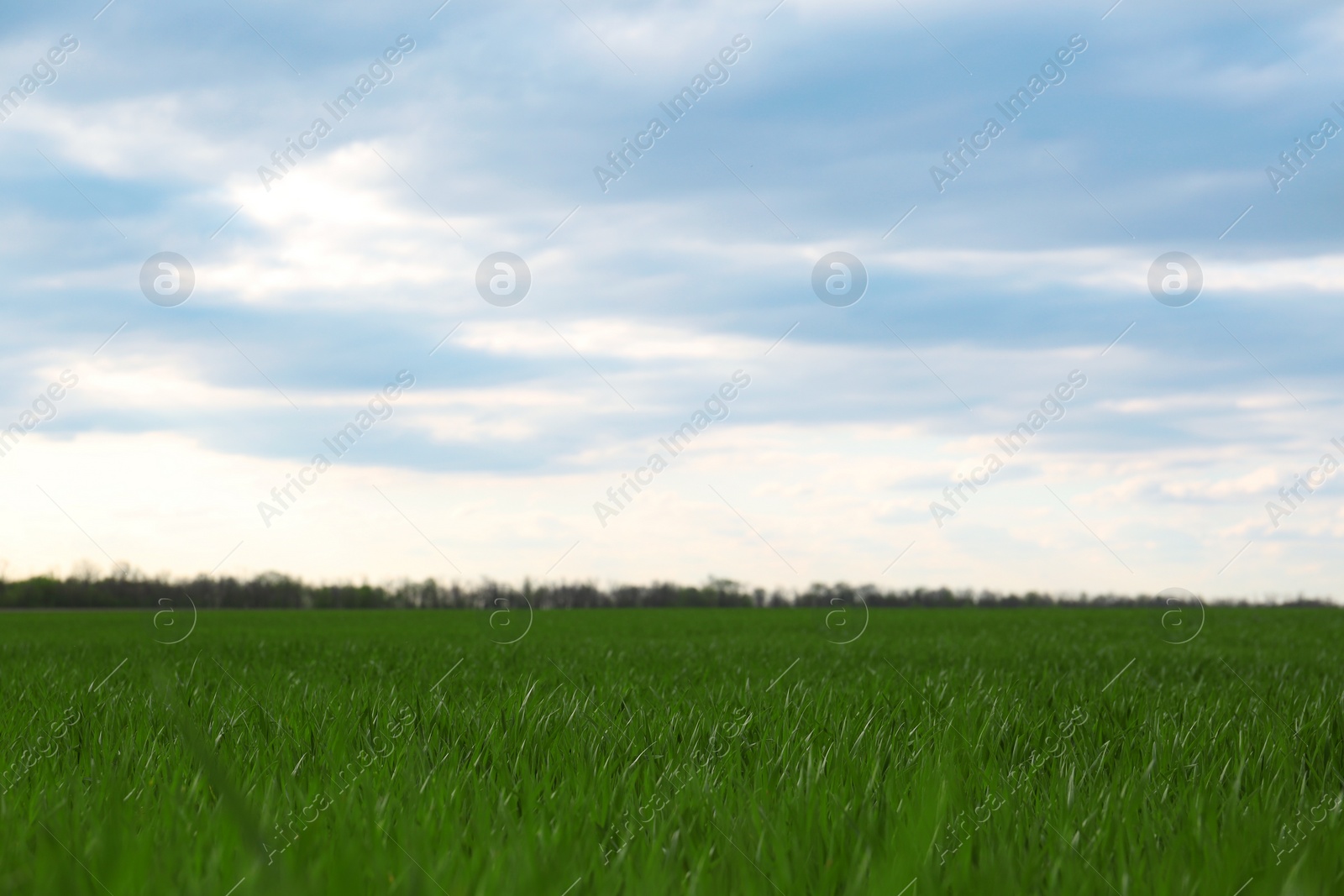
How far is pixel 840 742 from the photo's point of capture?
146 inches

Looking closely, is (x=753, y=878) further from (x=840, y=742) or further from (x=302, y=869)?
(x=840, y=742)

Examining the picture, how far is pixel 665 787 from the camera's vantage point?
3.00 m

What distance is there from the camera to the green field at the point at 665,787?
2111 mm

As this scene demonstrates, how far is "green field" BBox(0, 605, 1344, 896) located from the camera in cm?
211

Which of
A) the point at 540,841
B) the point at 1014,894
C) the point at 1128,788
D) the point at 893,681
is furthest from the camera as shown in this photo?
the point at 893,681

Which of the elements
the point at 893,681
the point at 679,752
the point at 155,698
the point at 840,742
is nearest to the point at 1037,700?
the point at 893,681

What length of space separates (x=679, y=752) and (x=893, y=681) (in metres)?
3.17

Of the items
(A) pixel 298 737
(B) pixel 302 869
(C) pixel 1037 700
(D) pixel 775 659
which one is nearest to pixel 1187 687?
(C) pixel 1037 700

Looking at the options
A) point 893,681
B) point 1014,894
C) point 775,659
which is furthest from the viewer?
point 775,659

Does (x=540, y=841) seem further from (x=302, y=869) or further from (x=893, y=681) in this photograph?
(x=893, y=681)

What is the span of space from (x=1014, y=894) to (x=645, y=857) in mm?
854

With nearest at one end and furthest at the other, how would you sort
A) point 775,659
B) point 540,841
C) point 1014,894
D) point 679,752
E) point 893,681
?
1. point 1014,894
2. point 540,841
3. point 679,752
4. point 893,681
5. point 775,659

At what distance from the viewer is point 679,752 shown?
140 inches

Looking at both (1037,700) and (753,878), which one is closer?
(753,878)
